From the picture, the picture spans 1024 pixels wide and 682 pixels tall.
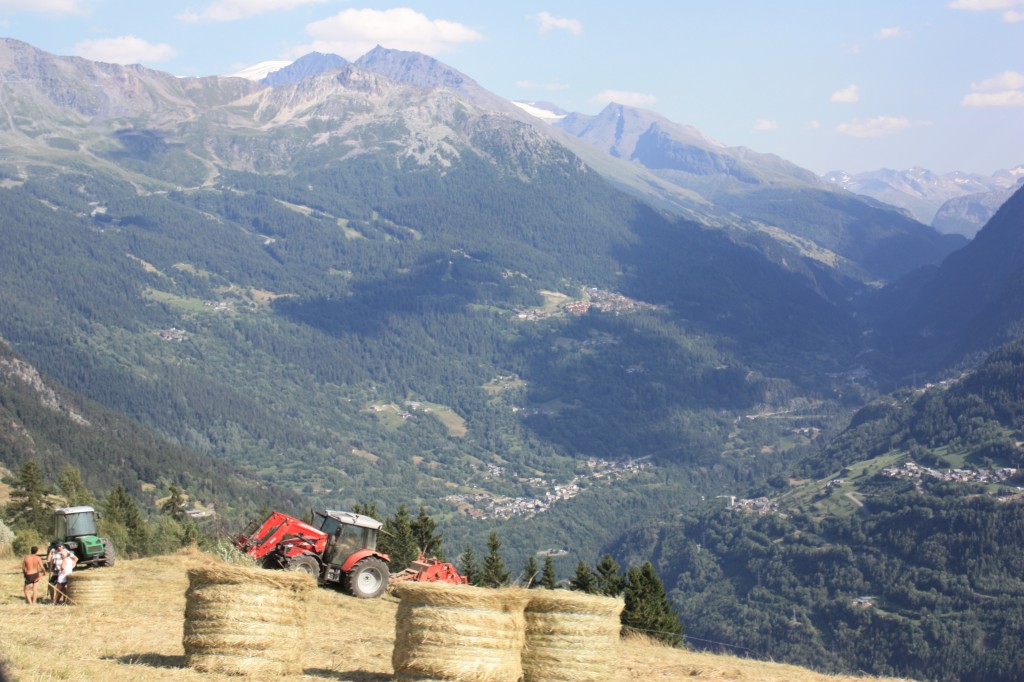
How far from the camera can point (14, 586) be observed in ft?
116

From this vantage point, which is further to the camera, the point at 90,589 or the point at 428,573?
the point at 428,573

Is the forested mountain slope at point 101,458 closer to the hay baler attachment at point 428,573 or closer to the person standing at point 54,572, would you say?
the hay baler attachment at point 428,573

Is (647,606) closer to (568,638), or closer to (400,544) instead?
(400,544)

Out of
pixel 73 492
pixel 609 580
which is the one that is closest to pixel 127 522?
pixel 73 492

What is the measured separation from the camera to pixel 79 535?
3909 cm

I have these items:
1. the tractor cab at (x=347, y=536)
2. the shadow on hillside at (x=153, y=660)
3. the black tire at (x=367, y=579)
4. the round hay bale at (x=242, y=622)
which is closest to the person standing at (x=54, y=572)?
the shadow on hillside at (x=153, y=660)

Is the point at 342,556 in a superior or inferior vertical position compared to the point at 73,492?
superior

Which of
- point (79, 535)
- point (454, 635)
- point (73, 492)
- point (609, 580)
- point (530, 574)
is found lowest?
point (73, 492)

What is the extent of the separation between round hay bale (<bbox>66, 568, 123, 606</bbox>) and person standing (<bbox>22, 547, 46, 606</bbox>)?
98cm

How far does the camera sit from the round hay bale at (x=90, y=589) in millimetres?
32125

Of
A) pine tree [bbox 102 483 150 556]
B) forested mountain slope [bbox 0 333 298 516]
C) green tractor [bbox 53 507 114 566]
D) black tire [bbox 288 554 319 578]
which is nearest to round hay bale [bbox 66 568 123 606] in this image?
green tractor [bbox 53 507 114 566]

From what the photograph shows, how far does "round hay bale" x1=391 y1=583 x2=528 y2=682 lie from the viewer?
20.4 metres

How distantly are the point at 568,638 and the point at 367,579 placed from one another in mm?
19968

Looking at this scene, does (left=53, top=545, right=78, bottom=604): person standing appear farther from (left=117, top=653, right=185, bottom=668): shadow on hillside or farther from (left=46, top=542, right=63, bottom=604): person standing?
(left=117, top=653, right=185, bottom=668): shadow on hillside
